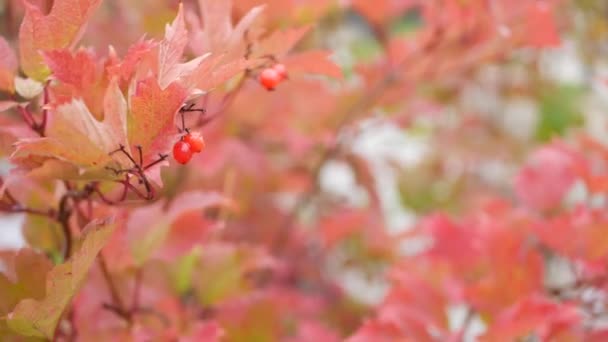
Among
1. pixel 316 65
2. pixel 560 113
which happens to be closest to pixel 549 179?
pixel 316 65

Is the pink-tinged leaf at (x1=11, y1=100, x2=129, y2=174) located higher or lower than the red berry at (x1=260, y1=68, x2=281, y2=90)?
lower

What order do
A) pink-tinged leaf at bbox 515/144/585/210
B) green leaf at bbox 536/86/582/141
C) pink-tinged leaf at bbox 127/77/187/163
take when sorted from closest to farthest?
pink-tinged leaf at bbox 127/77/187/163, pink-tinged leaf at bbox 515/144/585/210, green leaf at bbox 536/86/582/141

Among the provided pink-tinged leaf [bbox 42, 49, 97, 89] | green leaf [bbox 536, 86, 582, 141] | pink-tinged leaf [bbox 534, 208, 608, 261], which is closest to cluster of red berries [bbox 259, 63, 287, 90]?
pink-tinged leaf [bbox 42, 49, 97, 89]

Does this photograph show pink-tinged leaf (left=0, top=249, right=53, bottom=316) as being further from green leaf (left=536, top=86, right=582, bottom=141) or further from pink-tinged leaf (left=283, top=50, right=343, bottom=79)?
green leaf (left=536, top=86, right=582, bottom=141)

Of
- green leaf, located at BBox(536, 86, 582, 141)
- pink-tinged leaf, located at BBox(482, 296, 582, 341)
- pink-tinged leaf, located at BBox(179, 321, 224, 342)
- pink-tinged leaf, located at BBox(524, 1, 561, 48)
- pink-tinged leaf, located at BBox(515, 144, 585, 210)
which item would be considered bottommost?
pink-tinged leaf, located at BBox(179, 321, 224, 342)

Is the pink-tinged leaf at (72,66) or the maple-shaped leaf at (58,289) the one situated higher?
the pink-tinged leaf at (72,66)

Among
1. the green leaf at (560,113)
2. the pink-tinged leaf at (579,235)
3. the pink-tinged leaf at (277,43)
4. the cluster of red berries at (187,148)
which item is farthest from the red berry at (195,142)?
the green leaf at (560,113)

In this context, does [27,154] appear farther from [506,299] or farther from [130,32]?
[130,32]

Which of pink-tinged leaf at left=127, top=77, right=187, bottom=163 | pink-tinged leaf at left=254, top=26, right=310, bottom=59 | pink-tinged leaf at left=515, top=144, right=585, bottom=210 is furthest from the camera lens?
pink-tinged leaf at left=515, top=144, right=585, bottom=210

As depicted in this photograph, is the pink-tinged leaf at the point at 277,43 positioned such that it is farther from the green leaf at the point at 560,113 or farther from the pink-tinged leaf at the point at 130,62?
the green leaf at the point at 560,113
